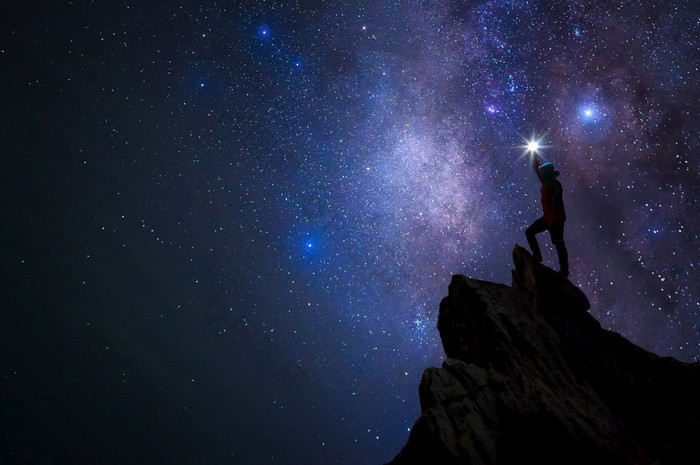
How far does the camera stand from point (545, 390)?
26.4 feet

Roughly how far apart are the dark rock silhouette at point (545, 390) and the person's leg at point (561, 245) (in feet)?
1.14

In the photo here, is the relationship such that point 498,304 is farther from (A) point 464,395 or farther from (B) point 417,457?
(B) point 417,457

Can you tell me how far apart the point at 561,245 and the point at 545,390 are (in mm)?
4823

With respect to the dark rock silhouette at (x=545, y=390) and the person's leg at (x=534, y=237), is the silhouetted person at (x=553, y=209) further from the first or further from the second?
the dark rock silhouette at (x=545, y=390)

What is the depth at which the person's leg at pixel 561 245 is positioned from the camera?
10.8 m

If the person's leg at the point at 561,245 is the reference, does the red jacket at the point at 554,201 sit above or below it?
above

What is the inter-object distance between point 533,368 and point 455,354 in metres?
2.62

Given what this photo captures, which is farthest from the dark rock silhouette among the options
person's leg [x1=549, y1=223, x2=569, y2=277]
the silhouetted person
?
the silhouetted person

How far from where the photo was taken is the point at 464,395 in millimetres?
8211

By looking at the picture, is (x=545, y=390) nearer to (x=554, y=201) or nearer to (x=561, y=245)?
(x=561, y=245)

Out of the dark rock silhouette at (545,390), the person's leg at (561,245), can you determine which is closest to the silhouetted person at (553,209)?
the person's leg at (561,245)

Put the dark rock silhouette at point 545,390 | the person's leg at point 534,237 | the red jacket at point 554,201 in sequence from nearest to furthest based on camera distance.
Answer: the dark rock silhouette at point 545,390, the red jacket at point 554,201, the person's leg at point 534,237

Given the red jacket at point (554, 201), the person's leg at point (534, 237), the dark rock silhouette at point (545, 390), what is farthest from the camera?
the person's leg at point (534, 237)

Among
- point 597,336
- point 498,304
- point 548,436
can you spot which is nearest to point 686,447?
point 597,336
